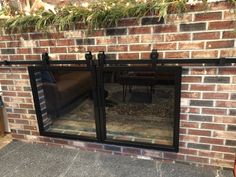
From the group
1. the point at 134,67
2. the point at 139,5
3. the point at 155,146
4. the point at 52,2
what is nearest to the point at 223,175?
the point at 155,146

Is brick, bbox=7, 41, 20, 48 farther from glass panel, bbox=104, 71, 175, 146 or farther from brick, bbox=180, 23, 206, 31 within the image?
brick, bbox=180, 23, 206, 31

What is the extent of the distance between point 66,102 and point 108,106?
1.80 feet

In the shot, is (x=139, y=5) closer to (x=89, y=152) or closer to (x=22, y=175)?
(x=89, y=152)

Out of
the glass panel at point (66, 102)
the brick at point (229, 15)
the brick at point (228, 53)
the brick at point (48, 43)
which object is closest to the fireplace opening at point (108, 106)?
Answer: the glass panel at point (66, 102)

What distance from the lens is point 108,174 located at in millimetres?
1734

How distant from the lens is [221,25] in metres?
1.41

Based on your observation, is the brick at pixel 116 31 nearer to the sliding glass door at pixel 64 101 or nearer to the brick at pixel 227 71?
the sliding glass door at pixel 64 101

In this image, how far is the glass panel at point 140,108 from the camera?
6.72 feet

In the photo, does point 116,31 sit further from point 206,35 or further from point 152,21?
point 206,35

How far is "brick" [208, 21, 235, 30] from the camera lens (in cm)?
139

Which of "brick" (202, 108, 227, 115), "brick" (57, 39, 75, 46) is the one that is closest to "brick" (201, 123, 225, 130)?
"brick" (202, 108, 227, 115)

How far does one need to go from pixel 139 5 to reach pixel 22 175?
167 cm

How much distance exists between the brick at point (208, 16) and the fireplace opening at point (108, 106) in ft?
1.27

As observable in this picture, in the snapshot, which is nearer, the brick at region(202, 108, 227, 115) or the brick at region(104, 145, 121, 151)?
the brick at region(202, 108, 227, 115)
